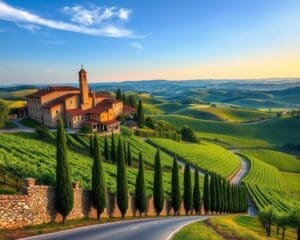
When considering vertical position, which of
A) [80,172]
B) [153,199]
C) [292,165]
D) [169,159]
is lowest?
[292,165]

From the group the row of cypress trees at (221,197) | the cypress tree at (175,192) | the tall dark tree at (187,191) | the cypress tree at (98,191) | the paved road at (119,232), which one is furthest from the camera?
the row of cypress trees at (221,197)

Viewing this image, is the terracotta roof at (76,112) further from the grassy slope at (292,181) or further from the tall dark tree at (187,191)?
the grassy slope at (292,181)

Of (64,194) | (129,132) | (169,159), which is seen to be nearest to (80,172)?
(64,194)

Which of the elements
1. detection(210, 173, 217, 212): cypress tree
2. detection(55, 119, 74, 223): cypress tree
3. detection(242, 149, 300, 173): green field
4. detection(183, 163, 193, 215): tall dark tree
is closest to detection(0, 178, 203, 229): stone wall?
detection(55, 119, 74, 223): cypress tree

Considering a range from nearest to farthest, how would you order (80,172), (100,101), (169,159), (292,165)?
(80,172) < (169,159) < (100,101) < (292,165)

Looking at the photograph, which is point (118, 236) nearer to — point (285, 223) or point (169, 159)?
point (285, 223)

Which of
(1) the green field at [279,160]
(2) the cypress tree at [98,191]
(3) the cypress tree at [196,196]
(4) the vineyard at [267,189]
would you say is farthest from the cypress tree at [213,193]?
(1) the green field at [279,160]

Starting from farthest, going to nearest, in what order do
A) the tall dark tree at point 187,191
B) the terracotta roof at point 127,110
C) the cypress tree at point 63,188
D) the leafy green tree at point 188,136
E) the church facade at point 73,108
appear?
1. the leafy green tree at point 188,136
2. the terracotta roof at point 127,110
3. the church facade at point 73,108
4. the tall dark tree at point 187,191
5. the cypress tree at point 63,188
